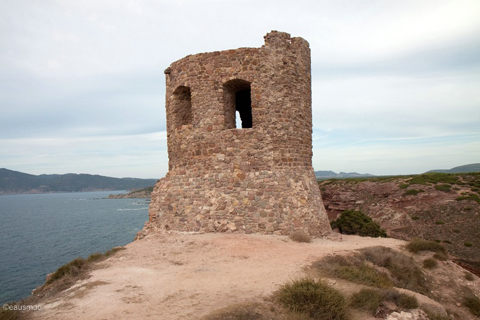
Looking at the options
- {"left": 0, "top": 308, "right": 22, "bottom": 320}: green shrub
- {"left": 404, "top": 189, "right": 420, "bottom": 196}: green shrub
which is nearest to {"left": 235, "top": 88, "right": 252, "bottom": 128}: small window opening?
{"left": 0, "top": 308, "right": 22, "bottom": 320}: green shrub

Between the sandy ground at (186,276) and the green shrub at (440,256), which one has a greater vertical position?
the sandy ground at (186,276)

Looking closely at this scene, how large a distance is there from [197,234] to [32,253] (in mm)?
31531

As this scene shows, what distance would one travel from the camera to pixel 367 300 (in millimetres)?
5141

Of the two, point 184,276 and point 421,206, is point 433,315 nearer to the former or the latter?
point 184,276

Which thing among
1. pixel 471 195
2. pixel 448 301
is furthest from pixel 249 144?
pixel 471 195

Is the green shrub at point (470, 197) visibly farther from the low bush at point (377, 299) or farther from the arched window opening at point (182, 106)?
the arched window opening at point (182, 106)

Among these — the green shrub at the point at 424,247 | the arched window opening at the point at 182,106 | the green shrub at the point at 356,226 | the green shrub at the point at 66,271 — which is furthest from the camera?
the green shrub at the point at 356,226

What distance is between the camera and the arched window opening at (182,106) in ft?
36.7

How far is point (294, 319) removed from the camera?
4.29 metres

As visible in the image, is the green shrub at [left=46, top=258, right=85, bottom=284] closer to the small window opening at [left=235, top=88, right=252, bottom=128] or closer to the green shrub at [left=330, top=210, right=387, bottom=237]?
the small window opening at [left=235, top=88, right=252, bottom=128]

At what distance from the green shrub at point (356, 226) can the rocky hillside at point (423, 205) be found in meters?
5.63

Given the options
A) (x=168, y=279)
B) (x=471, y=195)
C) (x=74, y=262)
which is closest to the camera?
(x=168, y=279)

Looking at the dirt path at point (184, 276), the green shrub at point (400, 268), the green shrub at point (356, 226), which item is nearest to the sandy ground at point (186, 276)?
the dirt path at point (184, 276)

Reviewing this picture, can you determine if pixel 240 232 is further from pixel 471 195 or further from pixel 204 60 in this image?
pixel 471 195
